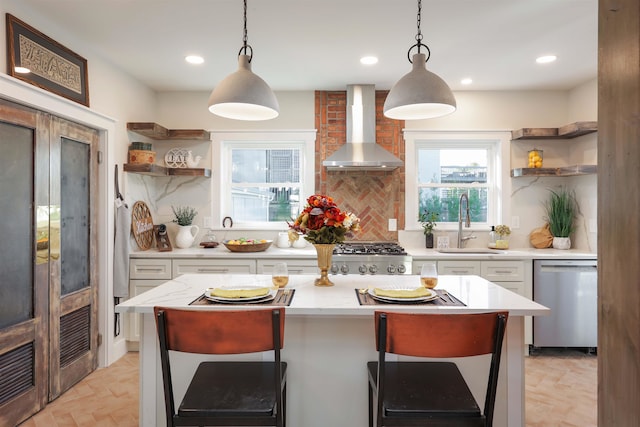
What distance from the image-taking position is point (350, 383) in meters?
1.90

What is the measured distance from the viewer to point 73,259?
2979 millimetres

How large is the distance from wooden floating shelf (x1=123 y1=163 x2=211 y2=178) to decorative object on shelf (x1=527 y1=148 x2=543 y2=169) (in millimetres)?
3327

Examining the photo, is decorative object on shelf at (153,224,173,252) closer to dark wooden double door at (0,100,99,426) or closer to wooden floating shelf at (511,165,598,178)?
dark wooden double door at (0,100,99,426)

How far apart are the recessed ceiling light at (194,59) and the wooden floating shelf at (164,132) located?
729mm

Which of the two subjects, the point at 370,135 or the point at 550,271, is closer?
the point at 550,271

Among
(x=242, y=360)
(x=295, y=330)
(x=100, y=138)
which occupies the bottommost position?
(x=242, y=360)

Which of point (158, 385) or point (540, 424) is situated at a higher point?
point (158, 385)

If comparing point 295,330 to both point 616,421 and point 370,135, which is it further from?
point 370,135

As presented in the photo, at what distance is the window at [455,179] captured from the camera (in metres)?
4.37

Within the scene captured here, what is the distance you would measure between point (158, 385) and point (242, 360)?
39 cm

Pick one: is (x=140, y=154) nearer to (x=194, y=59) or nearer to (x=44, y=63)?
(x=194, y=59)

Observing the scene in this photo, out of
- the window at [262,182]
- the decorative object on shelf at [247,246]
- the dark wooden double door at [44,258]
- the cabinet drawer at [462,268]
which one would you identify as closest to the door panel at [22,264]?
the dark wooden double door at [44,258]

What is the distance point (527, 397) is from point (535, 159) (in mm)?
2339

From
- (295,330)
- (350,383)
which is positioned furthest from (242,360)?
(350,383)
